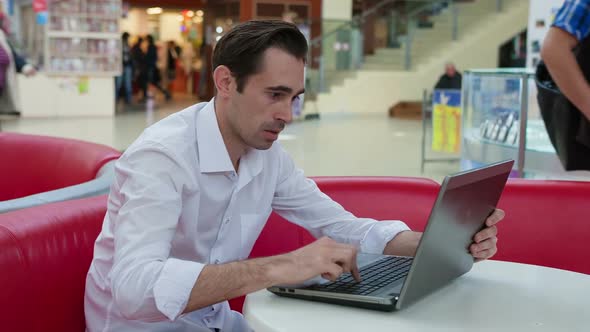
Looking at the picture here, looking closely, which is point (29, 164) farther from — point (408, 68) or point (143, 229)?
point (408, 68)

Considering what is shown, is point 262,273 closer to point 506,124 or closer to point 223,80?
point 223,80

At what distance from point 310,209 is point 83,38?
12.6 metres

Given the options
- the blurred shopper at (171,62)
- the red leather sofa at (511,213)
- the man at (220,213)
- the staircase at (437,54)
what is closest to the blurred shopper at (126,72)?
the staircase at (437,54)

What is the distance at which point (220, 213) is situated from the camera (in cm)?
181

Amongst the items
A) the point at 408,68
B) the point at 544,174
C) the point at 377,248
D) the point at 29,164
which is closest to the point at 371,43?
the point at 408,68

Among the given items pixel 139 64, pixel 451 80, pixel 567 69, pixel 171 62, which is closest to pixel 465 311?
pixel 567 69

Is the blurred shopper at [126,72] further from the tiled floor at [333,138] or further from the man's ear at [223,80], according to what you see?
the man's ear at [223,80]

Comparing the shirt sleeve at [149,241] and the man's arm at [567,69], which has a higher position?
the man's arm at [567,69]

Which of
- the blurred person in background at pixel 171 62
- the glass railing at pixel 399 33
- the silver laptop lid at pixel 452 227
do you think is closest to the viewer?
the silver laptop lid at pixel 452 227

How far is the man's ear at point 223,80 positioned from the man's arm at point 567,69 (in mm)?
1129

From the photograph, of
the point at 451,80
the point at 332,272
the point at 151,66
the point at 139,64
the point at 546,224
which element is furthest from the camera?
the point at 151,66

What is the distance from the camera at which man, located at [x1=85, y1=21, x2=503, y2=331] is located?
1.46 m

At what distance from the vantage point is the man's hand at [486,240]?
166 cm

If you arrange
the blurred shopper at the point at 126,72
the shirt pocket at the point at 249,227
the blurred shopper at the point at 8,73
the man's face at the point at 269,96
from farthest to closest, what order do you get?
the blurred shopper at the point at 126,72
the blurred shopper at the point at 8,73
the shirt pocket at the point at 249,227
the man's face at the point at 269,96
